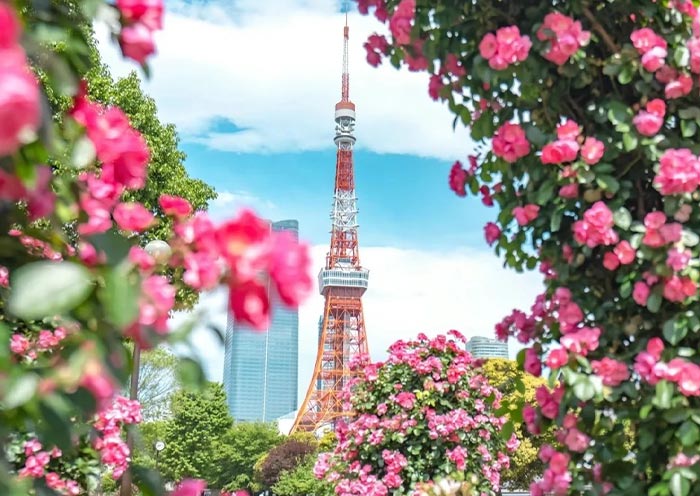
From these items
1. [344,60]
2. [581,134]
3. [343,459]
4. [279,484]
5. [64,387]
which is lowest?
[279,484]

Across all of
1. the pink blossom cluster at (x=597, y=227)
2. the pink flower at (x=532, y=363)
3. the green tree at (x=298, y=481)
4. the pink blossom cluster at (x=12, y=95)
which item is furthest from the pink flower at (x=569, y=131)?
the green tree at (x=298, y=481)

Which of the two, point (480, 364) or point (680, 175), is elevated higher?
point (680, 175)

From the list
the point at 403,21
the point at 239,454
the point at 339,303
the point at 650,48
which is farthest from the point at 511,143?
the point at 339,303

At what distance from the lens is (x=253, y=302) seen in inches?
44.3

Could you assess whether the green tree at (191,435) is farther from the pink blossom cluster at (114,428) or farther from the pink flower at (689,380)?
the pink flower at (689,380)

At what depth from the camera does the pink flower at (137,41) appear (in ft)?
4.61

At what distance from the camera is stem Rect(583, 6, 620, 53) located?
2.96 metres

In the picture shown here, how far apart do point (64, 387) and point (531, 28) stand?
261 centimetres

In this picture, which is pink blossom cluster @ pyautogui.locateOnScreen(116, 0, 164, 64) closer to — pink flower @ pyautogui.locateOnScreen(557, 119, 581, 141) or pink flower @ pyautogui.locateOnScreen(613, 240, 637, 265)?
pink flower @ pyautogui.locateOnScreen(557, 119, 581, 141)

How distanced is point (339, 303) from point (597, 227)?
54.6 m

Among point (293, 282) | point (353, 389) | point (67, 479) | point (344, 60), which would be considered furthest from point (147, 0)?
point (344, 60)

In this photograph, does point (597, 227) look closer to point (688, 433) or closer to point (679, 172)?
point (679, 172)

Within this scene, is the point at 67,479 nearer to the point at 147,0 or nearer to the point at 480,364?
the point at 480,364

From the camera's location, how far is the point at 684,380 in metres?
2.56
